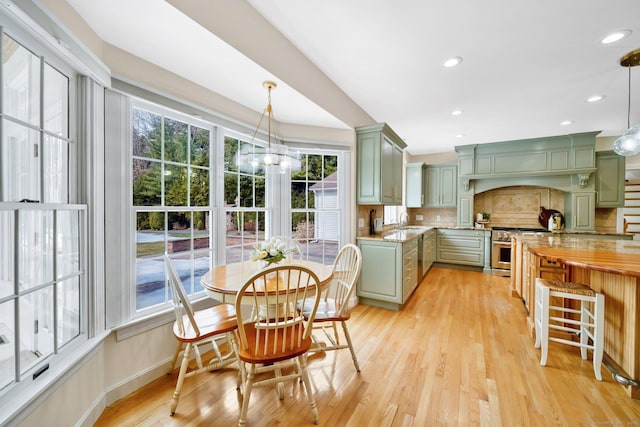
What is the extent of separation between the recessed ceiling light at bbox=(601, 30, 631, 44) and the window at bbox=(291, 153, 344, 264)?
261 cm

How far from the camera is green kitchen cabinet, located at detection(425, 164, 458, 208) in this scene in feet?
18.7

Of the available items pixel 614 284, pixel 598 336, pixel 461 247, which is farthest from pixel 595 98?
pixel 461 247

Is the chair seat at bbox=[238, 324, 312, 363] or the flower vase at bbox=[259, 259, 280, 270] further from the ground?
the flower vase at bbox=[259, 259, 280, 270]

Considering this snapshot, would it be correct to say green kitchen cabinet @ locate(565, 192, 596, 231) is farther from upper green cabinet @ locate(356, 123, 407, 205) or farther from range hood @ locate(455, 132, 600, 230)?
upper green cabinet @ locate(356, 123, 407, 205)

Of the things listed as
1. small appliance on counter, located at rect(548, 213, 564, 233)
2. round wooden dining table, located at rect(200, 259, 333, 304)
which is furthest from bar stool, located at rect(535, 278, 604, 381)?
small appliance on counter, located at rect(548, 213, 564, 233)

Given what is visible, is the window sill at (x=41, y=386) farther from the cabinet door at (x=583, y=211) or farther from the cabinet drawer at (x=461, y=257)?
the cabinet door at (x=583, y=211)

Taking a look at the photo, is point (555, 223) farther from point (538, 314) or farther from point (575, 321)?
point (575, 321)

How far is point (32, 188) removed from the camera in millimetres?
1303

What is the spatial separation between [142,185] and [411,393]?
2470 mm

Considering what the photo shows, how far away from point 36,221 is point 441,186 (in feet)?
20.3

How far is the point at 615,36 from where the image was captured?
2070 millimetres

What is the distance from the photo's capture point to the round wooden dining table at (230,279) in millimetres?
1644

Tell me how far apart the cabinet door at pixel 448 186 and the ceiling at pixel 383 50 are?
2.23m

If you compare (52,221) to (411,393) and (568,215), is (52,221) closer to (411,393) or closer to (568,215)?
(411,393)
